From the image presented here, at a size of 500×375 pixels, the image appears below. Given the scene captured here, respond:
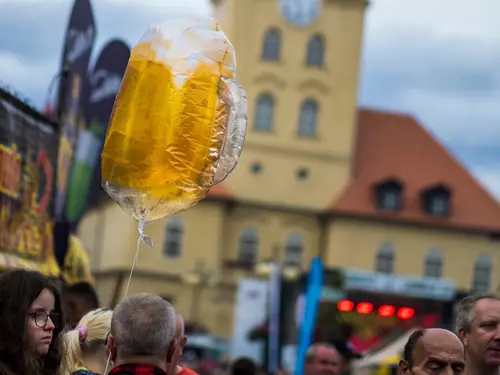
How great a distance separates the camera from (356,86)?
58719mm

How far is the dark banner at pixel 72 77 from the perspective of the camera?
10.9 m

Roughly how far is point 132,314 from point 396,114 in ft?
200

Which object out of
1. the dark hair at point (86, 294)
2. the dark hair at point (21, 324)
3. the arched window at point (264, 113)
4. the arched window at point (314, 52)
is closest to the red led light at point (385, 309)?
the dark hair at point (86, 294)

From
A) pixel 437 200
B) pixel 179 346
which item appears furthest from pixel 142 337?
pixel 437 200

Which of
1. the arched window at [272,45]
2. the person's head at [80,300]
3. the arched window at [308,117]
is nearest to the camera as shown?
the person's head at [80,300]

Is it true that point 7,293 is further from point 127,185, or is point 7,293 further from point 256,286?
point 256,286

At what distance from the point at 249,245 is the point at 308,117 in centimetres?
629

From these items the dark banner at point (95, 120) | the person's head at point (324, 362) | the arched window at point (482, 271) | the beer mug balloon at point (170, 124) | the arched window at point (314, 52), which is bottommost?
the person's head at point (324, 362)

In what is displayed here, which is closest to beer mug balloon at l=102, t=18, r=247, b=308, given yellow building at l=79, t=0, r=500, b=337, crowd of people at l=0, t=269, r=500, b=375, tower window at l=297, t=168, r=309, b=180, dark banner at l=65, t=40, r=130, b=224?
crowd of people at l=0, t=269, r=500, b=375

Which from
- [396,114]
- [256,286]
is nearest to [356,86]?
[396,114]

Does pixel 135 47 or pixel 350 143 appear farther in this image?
pixel 350 143

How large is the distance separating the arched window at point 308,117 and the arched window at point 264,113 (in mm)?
1368

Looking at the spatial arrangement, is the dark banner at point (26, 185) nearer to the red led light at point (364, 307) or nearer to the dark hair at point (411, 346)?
the dark hair at point (411, 346)

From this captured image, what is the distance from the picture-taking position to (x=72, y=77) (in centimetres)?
1120
